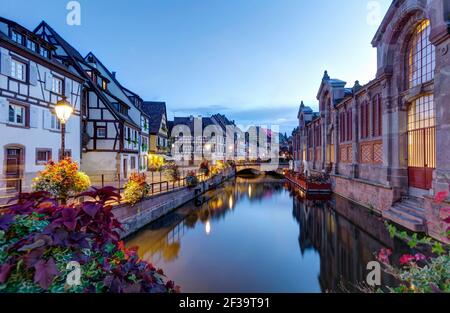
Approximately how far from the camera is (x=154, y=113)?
140 ft

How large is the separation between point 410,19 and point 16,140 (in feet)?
78.4

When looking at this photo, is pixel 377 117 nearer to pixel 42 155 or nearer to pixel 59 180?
pixel 59 180

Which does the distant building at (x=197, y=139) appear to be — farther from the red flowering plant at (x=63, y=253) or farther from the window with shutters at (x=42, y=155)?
the red flowering plant at (x=63, y=253)

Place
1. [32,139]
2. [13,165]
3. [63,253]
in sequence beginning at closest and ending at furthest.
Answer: [63,253]
[13,165]
[32,139]

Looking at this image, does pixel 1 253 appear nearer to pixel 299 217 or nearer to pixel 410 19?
pixel 299 217

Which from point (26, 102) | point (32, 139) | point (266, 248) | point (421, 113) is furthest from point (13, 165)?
point (421, 113)

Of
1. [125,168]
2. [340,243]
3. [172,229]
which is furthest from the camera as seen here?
[125,168]

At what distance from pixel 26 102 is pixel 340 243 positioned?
1996 centimetres

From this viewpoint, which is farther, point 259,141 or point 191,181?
point 259,141

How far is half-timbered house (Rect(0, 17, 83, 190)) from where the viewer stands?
43.7 ft

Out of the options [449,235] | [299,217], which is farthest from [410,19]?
[449,235]

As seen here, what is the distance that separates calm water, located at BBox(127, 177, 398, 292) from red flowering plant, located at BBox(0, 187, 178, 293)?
18.7 ft

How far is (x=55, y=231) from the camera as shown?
219 centimetres

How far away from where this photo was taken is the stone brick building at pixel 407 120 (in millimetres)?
9531
